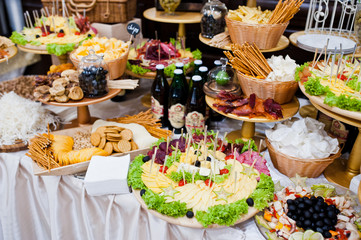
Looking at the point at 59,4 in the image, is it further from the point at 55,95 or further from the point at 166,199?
the point at 166,199

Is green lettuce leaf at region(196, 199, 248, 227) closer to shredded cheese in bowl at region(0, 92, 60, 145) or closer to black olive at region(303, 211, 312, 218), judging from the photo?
black olive at region(303, 211, 312, 218)

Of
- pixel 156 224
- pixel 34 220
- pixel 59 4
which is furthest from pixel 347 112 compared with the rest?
pixel 59 4

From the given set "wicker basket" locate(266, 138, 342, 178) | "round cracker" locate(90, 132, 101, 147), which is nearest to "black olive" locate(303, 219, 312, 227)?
"wicker basket" locate(266, 138, 342, 178)

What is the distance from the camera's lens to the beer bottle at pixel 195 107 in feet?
6.09

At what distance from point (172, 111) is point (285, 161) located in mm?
709

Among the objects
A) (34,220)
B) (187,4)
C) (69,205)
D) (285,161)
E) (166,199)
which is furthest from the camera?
(187,4)

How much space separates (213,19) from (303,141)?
1012mm

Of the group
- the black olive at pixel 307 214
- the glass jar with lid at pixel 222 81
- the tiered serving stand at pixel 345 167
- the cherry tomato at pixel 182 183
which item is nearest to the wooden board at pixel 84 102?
the glass jar with lid at pixel 222 81

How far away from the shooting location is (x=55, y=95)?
174 centimetres

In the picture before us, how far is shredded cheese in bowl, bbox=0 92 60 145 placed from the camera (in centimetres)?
184

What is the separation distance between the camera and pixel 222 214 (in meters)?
1.21

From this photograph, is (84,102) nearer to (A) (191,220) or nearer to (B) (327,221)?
(A) (191,220)

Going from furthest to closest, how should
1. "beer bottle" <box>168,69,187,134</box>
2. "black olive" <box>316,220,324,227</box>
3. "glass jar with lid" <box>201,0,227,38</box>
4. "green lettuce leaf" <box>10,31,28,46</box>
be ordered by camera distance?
"green lettuce leaf" <box>10,31,28,46</box> < "glass jar with lid" <box>201,0,227,38</box> < "beer bottle" <box>168,69,187,134</box> < "black olive" <box>316,220,324,227</box>

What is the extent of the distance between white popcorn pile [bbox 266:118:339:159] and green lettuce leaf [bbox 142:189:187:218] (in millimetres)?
586
